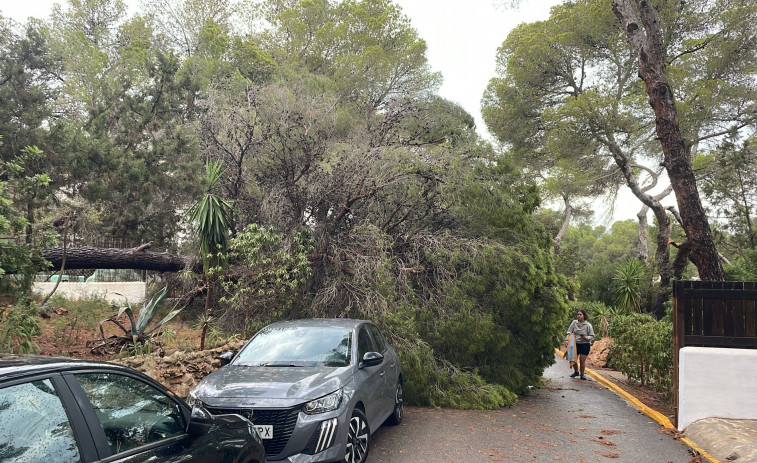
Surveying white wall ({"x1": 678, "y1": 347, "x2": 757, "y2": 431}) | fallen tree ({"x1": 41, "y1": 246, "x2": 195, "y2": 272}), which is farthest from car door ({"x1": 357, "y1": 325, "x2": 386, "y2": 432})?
fallen tree ({"x1": 41, "y1": 246, "x2": 195, "y2": 272})

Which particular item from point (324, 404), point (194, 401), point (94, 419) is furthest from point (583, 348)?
point (94, 419)

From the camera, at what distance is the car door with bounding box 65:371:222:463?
2756 millimetres

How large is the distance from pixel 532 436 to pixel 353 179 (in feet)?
22.6

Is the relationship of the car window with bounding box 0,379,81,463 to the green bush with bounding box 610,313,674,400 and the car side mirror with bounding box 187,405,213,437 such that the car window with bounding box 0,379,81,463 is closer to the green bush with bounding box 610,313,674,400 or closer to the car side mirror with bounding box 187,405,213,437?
the car side mirror with bounding box 187,405,213,437

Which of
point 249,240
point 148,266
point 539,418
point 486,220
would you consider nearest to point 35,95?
point 148,266

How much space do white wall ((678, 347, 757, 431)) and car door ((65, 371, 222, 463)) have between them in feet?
23.8

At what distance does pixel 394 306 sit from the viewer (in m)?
11.0

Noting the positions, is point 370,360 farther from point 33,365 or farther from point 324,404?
point 33,365

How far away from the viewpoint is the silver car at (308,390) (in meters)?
5.54

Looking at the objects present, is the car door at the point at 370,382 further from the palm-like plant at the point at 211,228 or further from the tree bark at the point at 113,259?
the tree bark at the point at 113,259

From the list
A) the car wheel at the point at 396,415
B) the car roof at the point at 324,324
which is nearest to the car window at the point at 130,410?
the car roof at the point at 324,324

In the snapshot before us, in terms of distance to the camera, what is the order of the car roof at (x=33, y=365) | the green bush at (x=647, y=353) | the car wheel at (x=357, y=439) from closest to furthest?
Answer: the car roof at (x=33, y=365)
the car wheel at (x=357, y=439)
the green bush at (x=647, y=353)

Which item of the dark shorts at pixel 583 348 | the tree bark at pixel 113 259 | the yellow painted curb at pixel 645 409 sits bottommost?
the yellow painted curb at pixel 645 409

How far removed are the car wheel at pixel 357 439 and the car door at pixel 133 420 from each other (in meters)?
2.67
